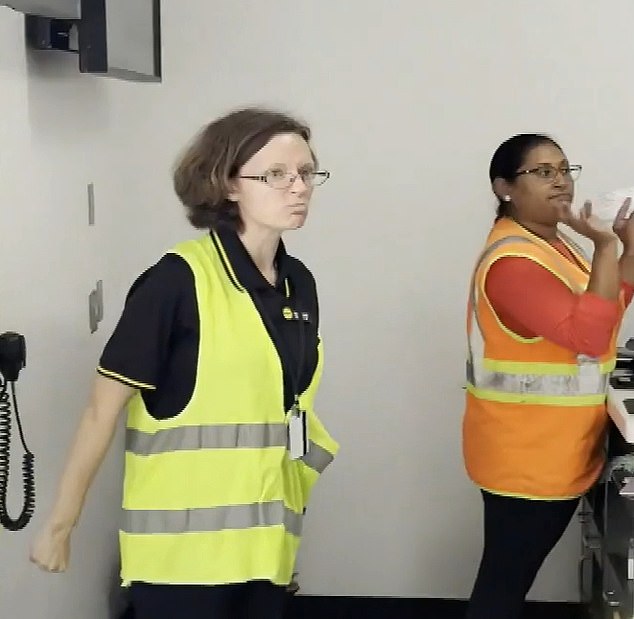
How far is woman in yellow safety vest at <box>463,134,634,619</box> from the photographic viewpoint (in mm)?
2074

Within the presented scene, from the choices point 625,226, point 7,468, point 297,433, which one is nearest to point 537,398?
point 625,226

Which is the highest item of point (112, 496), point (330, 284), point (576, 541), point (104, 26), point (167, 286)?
point (104, 26)

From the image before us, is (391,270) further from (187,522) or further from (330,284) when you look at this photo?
(187,522)

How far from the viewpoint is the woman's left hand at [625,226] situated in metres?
2.26

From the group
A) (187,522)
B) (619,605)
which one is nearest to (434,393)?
(619,605)

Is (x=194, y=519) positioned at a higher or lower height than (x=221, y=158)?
lower

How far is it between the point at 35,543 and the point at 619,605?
127cm

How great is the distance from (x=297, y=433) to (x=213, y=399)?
7.1 inches

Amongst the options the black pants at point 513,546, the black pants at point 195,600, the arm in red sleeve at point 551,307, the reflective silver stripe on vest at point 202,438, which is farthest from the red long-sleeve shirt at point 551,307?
the black pants at point 195,600

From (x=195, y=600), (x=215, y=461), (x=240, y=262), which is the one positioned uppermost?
(x=240, y=262)

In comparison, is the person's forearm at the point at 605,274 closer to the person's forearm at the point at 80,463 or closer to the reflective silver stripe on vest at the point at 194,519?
the reflective silver stripe on vest at the point at 194,519

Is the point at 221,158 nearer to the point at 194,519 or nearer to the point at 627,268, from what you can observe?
the point at 194,519

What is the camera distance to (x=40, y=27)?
1788 millimetres

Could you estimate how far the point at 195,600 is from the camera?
67.1 inches
